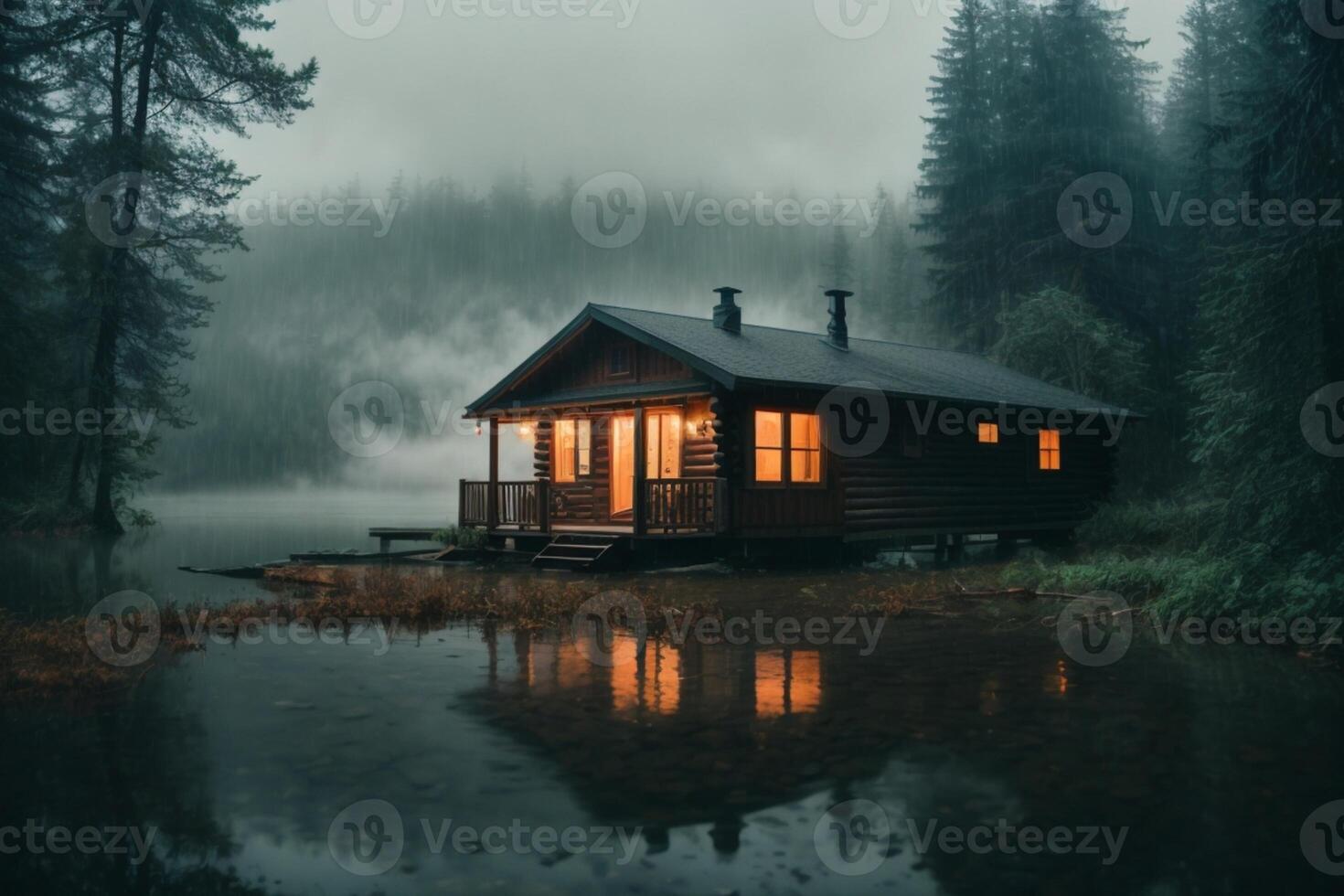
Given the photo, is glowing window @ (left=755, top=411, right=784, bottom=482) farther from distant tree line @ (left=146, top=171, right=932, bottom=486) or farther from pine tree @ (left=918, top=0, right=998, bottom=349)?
distant tree line @ (left=146, top=171, right=932, bottom=486)

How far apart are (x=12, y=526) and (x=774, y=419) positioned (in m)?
26.3

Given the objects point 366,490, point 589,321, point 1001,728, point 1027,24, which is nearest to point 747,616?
point 1001,728

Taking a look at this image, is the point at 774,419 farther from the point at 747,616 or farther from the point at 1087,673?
the point at 1087,673

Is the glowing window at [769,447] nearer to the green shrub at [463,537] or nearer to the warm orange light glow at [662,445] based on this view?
the warm orange light glow at [662,445]

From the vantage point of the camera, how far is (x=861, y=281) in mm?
71812

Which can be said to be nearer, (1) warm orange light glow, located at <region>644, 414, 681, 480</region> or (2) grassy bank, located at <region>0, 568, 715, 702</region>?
(2) grassy bank, located at <region>0, 568, 715, 702</region>

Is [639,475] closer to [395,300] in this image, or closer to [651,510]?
[651,510]

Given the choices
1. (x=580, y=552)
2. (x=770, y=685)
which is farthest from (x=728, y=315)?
(x=770, y=685)

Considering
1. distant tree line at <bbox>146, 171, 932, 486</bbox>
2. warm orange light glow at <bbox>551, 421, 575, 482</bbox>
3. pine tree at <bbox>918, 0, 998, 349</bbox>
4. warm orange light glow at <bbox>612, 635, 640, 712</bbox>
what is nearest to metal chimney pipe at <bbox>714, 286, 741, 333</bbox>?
warm orange light glow at <bbox>551, 421, 575, 482</bbox>

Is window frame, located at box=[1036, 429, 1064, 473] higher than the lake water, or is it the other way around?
window frame, located at box=[1036, 429, 1064, 473]

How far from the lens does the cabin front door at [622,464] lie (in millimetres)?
22438

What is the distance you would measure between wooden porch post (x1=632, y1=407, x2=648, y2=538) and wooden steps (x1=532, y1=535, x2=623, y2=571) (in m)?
0.53

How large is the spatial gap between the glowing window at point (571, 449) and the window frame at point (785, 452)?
5.09 meters

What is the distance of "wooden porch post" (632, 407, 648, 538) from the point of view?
18.5 m
